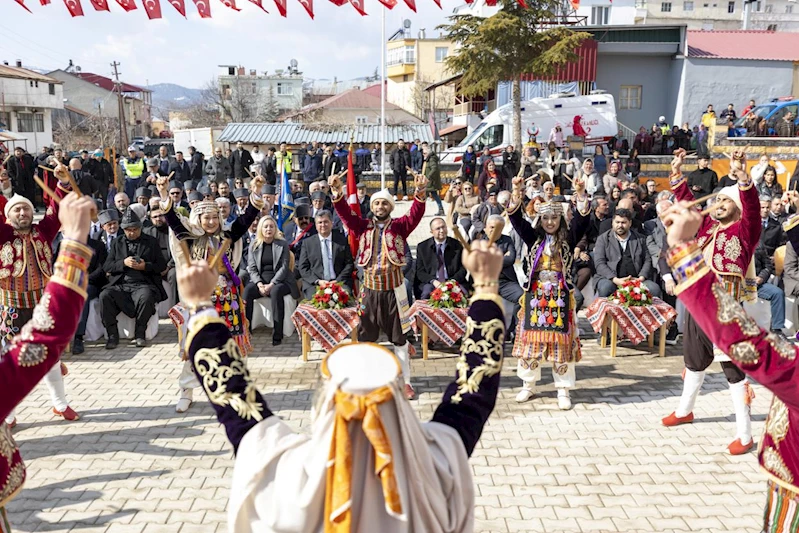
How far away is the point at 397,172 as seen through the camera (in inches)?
849

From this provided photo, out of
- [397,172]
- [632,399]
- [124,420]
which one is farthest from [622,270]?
[397,172]

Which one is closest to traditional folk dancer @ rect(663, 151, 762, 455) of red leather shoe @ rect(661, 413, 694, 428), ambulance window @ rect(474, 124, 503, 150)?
red leather shoe @ rect(661, 413, 694, 428)

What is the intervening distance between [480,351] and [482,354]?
1 centimetres

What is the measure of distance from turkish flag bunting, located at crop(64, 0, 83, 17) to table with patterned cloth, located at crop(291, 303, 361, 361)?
7241 millimetres

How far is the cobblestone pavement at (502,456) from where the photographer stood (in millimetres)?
4848

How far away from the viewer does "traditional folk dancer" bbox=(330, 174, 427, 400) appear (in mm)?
7039

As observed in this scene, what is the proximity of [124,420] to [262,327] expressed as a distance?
3.43 m

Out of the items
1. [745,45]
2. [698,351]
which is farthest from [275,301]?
[745,45]

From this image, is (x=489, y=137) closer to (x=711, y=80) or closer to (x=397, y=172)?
(x=397, y=172)

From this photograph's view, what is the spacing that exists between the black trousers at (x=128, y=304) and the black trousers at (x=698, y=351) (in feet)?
21.9

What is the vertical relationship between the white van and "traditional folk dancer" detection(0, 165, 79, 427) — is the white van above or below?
above

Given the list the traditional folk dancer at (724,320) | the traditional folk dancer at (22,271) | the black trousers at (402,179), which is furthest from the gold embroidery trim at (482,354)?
the black trousers at (402,179)

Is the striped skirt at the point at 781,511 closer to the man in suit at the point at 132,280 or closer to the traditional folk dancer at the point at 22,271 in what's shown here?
the traditional folk dancer at the point at 22,271

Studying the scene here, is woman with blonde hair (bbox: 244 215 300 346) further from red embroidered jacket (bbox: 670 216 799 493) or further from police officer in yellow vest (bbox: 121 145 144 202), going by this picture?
police officer in yellow vest (bbox: 121 145 144 202)
